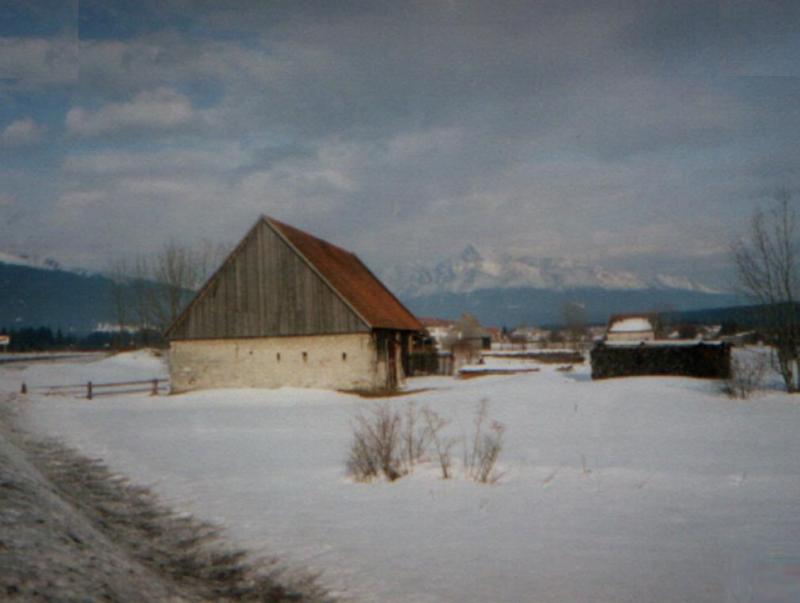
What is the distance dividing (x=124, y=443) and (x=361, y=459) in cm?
729

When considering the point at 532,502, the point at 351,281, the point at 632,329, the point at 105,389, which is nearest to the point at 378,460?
the point at 532,502

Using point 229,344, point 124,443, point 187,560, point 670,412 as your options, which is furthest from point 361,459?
point 229,344

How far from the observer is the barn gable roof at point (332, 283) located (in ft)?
89.8

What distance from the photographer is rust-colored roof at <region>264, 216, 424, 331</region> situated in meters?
27.8

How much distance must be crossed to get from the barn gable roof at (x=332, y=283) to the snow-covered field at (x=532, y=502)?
9.66m

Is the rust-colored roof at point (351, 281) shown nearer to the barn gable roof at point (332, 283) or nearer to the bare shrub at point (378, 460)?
the barn gable roof at point (332, 283)

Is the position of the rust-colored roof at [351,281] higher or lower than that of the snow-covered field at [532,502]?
higher

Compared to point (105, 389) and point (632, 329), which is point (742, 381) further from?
point (632, 329)

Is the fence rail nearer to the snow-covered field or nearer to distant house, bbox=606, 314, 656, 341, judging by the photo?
the snow-covered field

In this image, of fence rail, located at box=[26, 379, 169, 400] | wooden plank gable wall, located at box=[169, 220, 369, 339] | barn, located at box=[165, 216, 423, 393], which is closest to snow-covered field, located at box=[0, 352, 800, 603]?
barn, located at box=[165, 216, 423, 393]

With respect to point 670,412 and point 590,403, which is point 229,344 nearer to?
point 590,403

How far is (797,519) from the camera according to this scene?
7016mm

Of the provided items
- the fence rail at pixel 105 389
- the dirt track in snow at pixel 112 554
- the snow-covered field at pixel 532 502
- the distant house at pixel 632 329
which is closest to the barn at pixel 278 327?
the fence rail at pixel 105 389

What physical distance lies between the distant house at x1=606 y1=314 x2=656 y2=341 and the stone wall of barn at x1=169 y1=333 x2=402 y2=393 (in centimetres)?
6147
